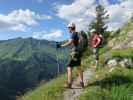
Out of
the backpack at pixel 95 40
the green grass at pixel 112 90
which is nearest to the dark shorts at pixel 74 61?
the green grass at pixel 112 90

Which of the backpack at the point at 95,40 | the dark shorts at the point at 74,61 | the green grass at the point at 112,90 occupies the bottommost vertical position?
the green grass at the point at 112,90

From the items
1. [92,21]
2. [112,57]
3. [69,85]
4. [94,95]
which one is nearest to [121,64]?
[112,57]

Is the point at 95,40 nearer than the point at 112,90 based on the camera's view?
No

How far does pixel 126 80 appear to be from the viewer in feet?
47.3

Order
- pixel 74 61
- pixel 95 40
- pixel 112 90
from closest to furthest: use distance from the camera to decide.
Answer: pixel 112 90 → pixel 74 61 → pixel 95 40

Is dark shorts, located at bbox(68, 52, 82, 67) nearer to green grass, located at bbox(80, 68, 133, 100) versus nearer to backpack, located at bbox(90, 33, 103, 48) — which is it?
green grass, located at bbox(80, 68, 133, 100)

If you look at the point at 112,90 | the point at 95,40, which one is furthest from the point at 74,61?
the point at 95,40

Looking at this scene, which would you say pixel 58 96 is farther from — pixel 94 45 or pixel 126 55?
pixel 126 55

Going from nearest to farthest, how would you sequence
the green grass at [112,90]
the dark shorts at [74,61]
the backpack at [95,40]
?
1. the green grass at [112,90]
2. the dark shorts at [74,61]
3. the backpack at [95,40]

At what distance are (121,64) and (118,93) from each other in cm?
853

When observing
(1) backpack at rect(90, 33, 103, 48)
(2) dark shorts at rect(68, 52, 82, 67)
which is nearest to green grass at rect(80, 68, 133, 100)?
(2) dark shorts at rect(68, 52, 82, 67)

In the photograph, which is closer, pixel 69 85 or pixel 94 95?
pixel 94 95

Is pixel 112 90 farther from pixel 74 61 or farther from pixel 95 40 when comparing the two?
pixel 95 40

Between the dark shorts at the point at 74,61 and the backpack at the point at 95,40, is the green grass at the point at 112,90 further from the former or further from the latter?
the backpack at the point at 95,40
